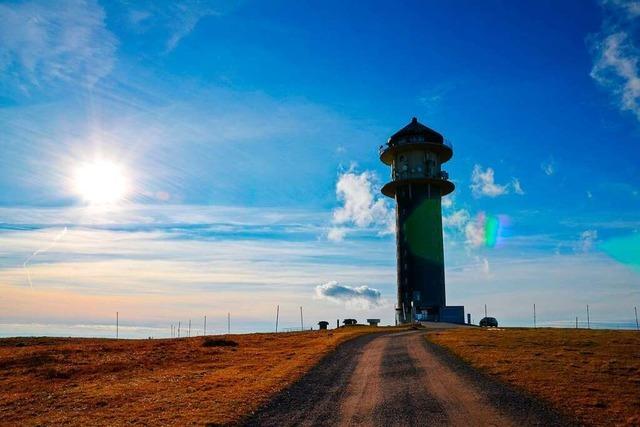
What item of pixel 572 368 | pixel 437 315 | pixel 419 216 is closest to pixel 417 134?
pixel 419 216

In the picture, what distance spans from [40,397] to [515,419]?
69.2ft

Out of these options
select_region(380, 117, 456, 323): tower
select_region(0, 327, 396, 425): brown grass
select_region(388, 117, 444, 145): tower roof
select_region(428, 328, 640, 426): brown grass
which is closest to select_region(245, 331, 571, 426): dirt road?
select_region(428, 328, 640, 426): brown grass

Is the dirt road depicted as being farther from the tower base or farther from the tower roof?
the tower roof

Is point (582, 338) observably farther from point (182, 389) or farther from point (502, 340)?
point (182, 389)

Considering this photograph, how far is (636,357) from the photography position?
102ft

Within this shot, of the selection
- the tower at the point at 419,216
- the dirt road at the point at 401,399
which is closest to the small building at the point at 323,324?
the tower at the point at 419,216

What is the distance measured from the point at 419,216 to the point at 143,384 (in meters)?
62.5

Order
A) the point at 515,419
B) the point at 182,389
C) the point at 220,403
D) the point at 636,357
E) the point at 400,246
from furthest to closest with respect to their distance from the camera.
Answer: the point at 400,246 < the point at 636,357 < the point at 182,389 < the point at 220,403 < the point at 515,419

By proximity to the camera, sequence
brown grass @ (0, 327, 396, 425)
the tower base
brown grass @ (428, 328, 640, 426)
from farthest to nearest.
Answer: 1. the tower base
2. brown grass @ (0, 327, 396, 425)
3. brown grass @ (428, 328, 640, 426)

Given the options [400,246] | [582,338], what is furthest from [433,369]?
[400,246]

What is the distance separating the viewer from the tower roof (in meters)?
87.2

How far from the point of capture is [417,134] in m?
87.1

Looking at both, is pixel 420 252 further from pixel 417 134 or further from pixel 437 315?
pixel 417 134

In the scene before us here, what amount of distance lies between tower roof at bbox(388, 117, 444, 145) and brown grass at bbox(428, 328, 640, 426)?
50197mm
